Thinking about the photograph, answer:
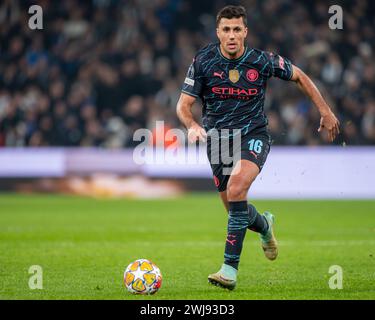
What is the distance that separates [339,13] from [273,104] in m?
2.40

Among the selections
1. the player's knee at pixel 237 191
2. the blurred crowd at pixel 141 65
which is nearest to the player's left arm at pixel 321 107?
the player's knee at pixel 237 191

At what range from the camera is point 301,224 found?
13.2 metres

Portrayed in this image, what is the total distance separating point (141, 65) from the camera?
794 inches

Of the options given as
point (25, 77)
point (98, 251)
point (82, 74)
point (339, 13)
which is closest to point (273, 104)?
point (339, 13)

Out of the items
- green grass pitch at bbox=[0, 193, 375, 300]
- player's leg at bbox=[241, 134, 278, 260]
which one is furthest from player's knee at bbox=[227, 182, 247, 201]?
green grass pitch at bbox=[0, 193, 375, 300]

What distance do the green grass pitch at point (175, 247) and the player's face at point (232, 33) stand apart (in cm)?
199

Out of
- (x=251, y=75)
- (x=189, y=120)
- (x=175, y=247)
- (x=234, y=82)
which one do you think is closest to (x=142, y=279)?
(x=189, y=120)

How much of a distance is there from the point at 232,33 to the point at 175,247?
3.79 m

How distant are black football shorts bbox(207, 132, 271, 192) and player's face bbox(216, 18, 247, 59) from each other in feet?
2.36

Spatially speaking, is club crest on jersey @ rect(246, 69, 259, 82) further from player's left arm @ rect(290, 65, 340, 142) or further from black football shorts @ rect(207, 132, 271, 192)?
black football shorts @ rect(207, 132, 271, 192)

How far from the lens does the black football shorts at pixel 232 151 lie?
7.37 meters

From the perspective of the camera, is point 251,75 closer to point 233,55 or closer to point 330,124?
point 233,55

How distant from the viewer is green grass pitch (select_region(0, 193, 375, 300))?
23.2 feet
